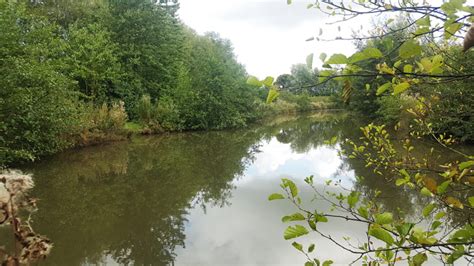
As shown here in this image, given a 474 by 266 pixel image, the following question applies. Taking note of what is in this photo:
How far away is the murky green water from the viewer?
5.08 m

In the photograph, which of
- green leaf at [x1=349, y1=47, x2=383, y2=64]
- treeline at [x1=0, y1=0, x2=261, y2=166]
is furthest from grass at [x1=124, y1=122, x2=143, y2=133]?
green leaf at [x1=349, y1=47, x2=383, y2=64]

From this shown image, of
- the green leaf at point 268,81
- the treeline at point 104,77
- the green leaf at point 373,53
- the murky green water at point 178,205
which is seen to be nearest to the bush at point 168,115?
the treeline at point 104,77

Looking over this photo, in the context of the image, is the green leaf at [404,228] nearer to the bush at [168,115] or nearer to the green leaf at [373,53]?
the green leaf at [373,53]

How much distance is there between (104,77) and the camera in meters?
19.1

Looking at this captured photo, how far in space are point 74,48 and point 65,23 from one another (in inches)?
260

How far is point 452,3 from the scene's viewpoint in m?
1.14

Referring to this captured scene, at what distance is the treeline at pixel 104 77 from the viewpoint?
10.3 m

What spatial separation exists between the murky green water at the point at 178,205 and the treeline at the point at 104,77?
62.0 inches

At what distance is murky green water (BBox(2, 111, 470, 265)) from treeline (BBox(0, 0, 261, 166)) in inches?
62.0

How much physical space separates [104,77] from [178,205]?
13983 millimetres

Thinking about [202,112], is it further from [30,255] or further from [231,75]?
[30,255]

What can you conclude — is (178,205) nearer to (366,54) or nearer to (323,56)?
(323,56)

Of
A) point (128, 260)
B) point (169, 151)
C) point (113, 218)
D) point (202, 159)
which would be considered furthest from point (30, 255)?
point (169, 151)

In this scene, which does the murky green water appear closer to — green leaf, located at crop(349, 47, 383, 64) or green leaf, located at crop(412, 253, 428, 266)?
green leaf, located at crop(412, 253, 428, 266)
